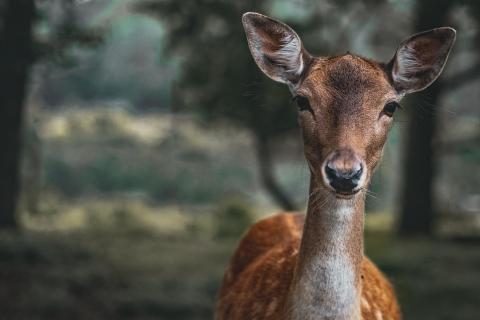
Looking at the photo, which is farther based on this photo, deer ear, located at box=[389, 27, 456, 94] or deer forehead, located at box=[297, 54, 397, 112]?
deer ear, located at box=[389, 27, 456, 94]

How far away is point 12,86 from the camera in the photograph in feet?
38.4

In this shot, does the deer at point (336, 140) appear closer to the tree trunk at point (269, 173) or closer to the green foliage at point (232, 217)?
the tree trunk at point (269, 173)

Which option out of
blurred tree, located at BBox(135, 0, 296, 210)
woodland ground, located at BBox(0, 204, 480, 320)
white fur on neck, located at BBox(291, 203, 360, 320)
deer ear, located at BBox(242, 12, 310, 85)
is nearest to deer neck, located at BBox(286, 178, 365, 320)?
white fur on neck, located at BBox(291, 203, 360, 320)

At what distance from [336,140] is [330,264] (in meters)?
0.60

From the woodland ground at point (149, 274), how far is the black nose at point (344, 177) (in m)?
6.07

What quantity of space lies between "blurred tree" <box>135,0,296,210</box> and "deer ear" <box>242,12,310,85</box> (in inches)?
381

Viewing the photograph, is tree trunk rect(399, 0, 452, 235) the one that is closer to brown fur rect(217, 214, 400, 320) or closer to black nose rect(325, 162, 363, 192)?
brown fur rect(217, 214, 400, 320)

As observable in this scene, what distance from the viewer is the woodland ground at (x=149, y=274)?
374 inches

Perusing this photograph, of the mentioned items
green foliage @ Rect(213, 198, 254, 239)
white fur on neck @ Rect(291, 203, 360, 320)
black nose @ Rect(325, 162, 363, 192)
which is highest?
black nose @ Rect(325, 162, 363, 192)

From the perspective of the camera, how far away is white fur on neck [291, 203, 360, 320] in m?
3.80

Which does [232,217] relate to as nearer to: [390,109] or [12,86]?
[12,86]

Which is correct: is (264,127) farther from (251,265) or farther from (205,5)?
(251,265)

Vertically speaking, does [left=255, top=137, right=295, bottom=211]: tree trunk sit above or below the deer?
below

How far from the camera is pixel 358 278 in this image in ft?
12.8
